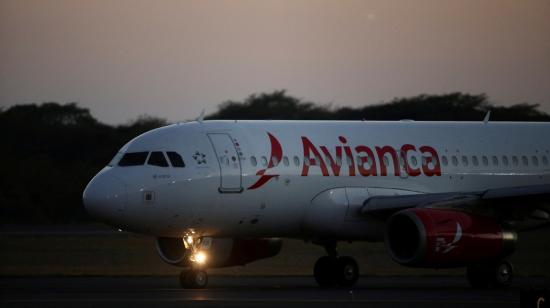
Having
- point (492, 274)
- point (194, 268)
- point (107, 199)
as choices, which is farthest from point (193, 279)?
point (492, 274)

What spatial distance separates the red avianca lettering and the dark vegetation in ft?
81.2

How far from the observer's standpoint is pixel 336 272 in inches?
1276

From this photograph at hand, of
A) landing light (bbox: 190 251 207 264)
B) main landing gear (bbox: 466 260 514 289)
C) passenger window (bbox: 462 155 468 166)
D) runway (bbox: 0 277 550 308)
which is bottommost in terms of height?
runway (bbox: 0 277 550 308)

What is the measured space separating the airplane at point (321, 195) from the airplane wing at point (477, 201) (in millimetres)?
26

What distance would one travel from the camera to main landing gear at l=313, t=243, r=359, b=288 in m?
32.3

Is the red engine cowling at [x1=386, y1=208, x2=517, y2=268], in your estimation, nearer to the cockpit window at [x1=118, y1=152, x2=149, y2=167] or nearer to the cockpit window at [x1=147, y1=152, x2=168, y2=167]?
the cockpit window at [x1=147, y1=152, x2=168, y2=167]

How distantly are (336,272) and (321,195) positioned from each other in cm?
196

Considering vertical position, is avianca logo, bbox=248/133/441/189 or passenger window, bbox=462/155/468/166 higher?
passenger window, bbox=462/155/468/166

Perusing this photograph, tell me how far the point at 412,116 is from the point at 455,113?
301cm

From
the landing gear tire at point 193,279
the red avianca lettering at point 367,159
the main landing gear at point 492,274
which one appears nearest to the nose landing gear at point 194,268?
the landing gear tire at point 193,279

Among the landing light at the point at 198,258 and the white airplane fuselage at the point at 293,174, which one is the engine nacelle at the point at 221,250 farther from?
the white airplane fuselage at the point at 293,174

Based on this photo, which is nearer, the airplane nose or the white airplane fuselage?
the airplane nose

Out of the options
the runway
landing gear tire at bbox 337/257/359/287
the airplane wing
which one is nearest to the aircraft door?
the runway

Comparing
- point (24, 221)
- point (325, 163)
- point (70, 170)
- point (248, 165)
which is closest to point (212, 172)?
point (248, 165)
